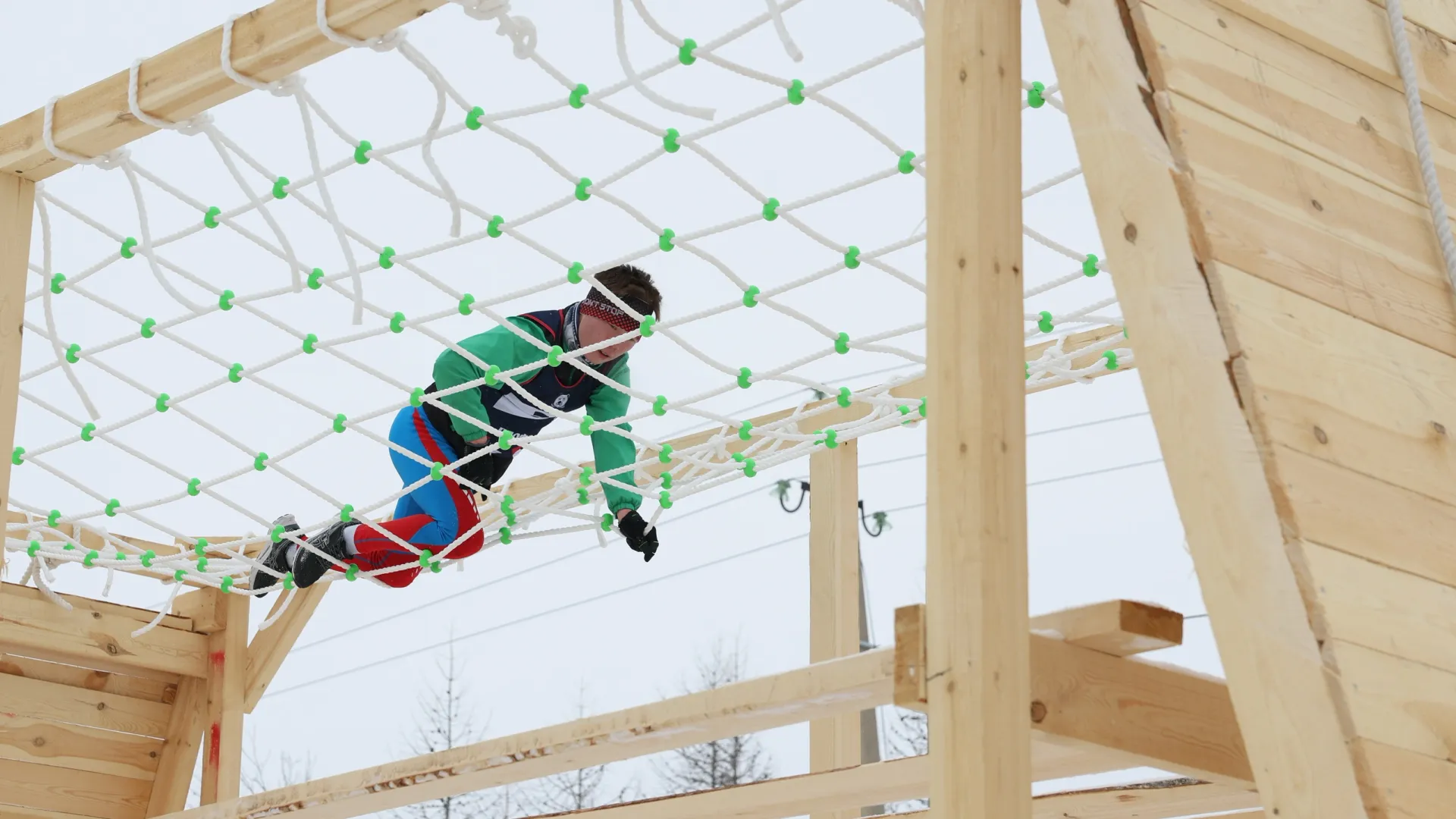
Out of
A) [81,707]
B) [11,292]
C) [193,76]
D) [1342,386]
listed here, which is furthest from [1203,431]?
[81,707]

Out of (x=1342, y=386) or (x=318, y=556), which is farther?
(x=318, y=556)

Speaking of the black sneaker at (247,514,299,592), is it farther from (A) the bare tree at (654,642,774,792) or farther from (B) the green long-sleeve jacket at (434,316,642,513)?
(A) the bare tree at (654,642,774,792)

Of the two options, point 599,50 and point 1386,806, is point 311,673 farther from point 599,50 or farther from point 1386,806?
point 1386,806

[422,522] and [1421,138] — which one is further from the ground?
[422,522]

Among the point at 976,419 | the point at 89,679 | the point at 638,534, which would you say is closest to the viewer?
the point at 976,419

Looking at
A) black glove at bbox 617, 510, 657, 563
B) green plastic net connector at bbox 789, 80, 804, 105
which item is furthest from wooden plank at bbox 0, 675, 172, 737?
green plastic net connector at bbox 789, 80, 804, 105

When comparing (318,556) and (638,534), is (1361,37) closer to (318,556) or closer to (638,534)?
(638,534)

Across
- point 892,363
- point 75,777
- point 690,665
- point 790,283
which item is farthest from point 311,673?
point 790,283

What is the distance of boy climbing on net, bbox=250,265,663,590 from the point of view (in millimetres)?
2572

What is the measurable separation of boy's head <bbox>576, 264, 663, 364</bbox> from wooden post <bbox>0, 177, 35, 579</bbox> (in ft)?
3.06

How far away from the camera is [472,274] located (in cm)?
1093

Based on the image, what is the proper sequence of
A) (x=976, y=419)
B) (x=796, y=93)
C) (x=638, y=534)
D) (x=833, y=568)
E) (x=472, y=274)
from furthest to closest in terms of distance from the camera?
1. (x=472, y=274)
2. (x=833, y=568)
3. (x=638, y=534)
4. (x=796, y=93)
5. (x=976, y=419)

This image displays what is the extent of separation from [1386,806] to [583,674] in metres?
10.9

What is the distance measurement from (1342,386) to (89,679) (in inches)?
94.3
